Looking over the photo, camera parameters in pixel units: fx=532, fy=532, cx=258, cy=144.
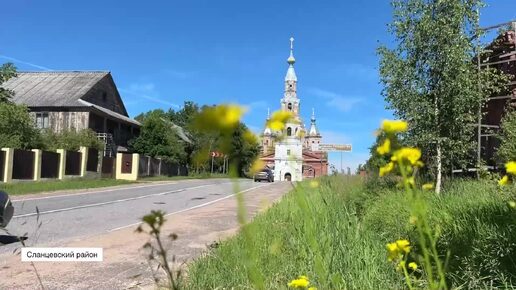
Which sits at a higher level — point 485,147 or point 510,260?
point 485,147

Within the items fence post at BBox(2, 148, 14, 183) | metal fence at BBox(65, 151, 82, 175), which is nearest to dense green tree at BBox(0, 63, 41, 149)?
metal fence at BBox(65, 151, 82, 175)

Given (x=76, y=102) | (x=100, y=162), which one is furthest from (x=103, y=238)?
(x=76, y=102)

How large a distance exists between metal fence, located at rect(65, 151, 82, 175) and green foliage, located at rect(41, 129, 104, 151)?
333 centimetres

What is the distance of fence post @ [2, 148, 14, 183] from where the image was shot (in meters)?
28.0

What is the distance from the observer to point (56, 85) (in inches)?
2026

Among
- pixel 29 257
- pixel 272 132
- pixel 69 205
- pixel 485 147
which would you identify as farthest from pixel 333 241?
pixel 485 147

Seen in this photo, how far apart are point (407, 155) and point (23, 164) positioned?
31.4m

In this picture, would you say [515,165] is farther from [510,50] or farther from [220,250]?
[510,50]

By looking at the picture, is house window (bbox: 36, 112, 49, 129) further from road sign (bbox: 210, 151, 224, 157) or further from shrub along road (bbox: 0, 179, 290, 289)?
road sign (bbox: 210, 151, 224, 157)

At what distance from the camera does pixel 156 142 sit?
57.6m

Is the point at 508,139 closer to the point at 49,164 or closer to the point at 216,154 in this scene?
the point at 216,154

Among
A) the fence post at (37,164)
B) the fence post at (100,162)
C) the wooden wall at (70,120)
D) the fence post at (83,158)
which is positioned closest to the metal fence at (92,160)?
the fence post at (100,162)

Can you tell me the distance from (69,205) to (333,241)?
563 inches
